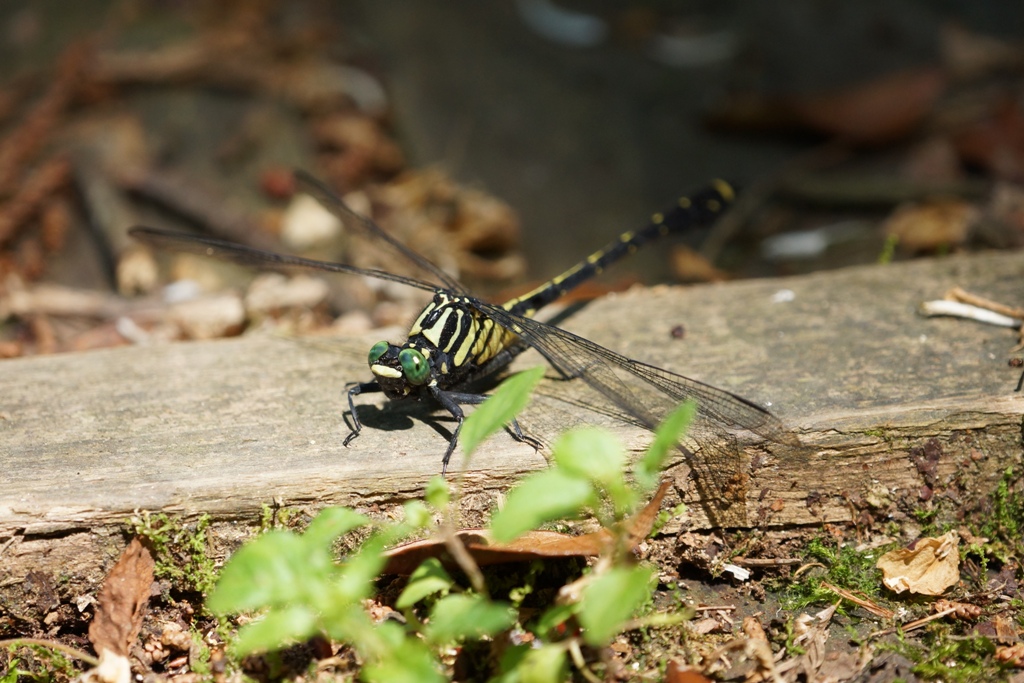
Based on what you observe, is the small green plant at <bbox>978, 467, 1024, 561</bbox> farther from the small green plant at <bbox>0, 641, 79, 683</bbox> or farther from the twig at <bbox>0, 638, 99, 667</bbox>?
the small green plant at <bbox>0, 641, 79, 683</bbox>

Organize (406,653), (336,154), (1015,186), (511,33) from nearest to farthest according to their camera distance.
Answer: (406,653) < (1015,186) < (336,154) < (511,33)

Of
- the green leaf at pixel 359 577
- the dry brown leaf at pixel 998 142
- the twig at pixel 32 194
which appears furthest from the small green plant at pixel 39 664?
the dry brown leaf at pixel 998 142

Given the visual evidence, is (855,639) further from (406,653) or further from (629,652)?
(406,653)

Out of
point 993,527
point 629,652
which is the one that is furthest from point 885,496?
point 629,652

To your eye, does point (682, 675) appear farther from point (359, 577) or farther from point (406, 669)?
point (359, 577)

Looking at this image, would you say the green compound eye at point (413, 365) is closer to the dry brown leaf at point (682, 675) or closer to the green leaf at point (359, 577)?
the green leaf at point (359, 577)

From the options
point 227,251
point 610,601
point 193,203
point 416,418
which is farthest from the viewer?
point 193,203

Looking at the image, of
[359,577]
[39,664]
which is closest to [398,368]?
A: [359,577]
